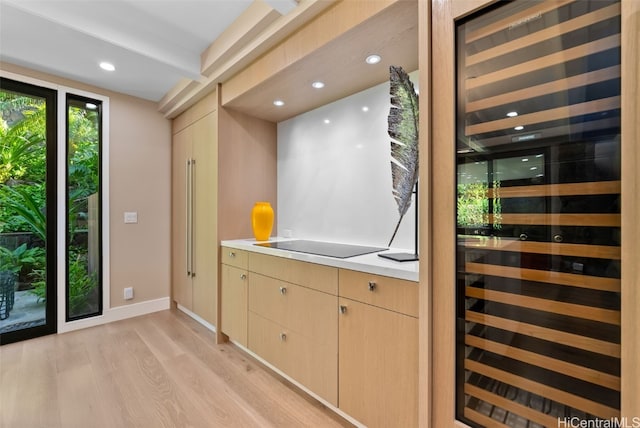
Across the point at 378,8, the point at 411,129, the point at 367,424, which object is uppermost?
the point at 378,8

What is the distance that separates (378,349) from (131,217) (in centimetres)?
299

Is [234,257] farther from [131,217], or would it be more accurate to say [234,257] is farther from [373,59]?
[373,59]

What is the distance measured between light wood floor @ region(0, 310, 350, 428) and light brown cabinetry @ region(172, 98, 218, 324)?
45cm

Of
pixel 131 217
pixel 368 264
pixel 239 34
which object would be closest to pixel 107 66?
pixel 239 34

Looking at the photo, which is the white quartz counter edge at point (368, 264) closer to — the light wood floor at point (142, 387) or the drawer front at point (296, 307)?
the drawer front at point (296, 307)

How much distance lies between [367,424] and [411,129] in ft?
4.94

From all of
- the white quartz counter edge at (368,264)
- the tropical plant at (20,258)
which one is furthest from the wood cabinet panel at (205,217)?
the tropical plant at (20,258)

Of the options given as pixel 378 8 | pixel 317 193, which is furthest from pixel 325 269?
pixel 378 8

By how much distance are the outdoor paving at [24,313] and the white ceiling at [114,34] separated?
209 centimetres

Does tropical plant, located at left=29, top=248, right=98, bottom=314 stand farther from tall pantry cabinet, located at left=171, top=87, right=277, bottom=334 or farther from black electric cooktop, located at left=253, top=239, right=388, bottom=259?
black electric cooktop, located at left=253, top=239, right=388, bottom=259

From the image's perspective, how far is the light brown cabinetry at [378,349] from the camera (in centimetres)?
118

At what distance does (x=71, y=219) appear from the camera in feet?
8.84

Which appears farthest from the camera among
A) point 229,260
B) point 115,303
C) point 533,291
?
point 115,303

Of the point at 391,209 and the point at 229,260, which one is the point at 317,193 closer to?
the point at 391,209
